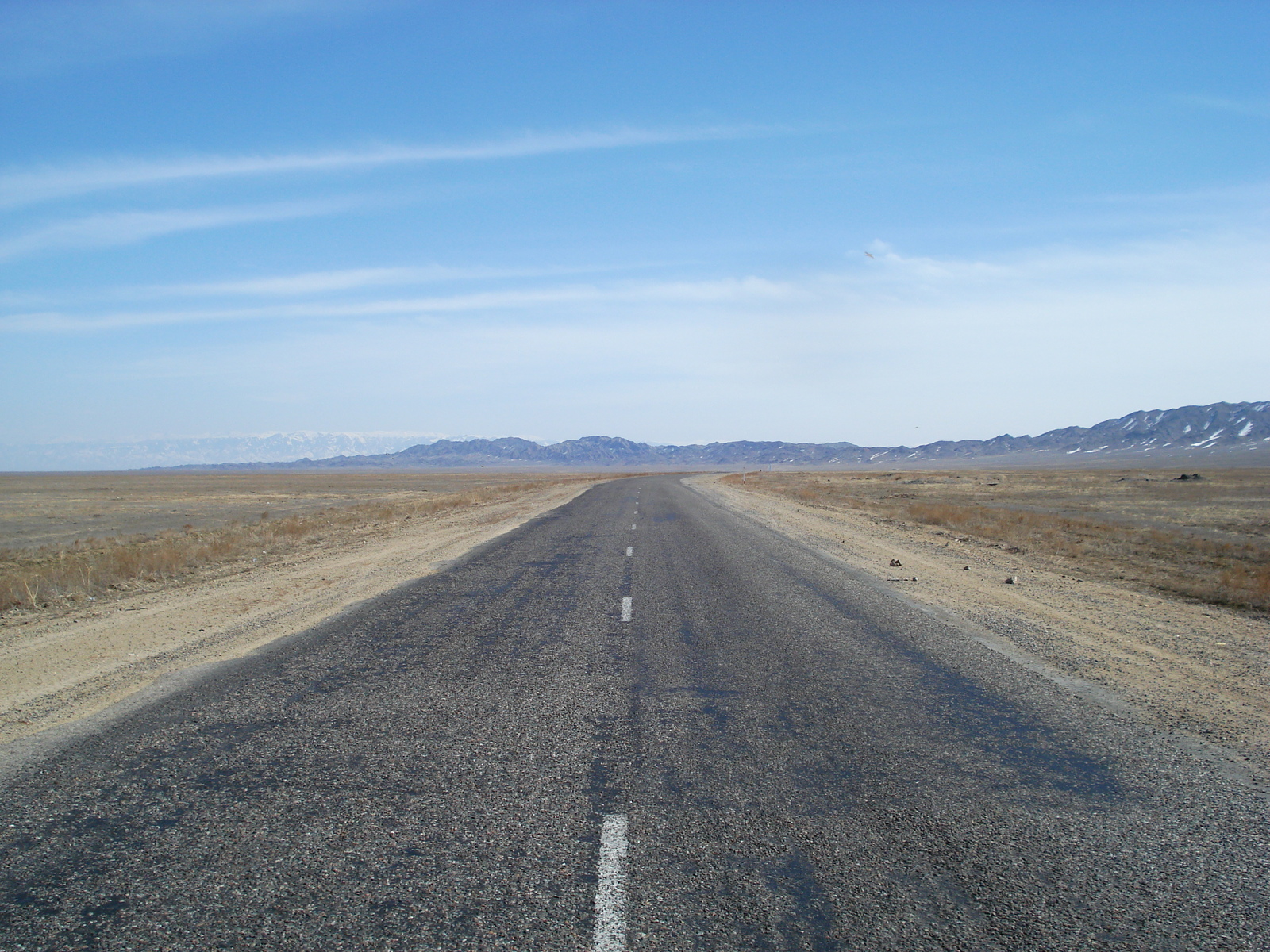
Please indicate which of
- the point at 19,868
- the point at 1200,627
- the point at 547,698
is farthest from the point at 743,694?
the point at 1200,627

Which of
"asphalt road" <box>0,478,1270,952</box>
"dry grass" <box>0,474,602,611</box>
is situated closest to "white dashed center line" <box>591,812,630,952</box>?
"asphalt road" <box>0,478,1270,952</box>

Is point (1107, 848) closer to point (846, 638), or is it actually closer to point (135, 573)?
point (846, 638)

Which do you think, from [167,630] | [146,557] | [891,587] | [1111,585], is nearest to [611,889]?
[167,630]

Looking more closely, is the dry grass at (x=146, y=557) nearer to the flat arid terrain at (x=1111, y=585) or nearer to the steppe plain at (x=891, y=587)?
the steppe plain at (x=891, y=587)

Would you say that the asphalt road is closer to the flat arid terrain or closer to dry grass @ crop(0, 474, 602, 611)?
the flat arid terrain

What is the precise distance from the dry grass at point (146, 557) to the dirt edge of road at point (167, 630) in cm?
123

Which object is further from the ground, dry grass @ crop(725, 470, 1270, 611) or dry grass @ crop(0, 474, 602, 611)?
dry grass @ crop(0, 474, 602, 611)

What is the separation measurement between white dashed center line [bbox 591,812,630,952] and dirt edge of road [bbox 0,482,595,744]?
16.3ft

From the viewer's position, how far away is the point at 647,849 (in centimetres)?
407

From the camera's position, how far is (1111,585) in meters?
15.0

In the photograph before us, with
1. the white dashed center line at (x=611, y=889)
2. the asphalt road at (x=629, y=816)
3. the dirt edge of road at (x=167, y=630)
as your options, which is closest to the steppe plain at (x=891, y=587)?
Answer: the dirt edge of road at (x=167, y=630)

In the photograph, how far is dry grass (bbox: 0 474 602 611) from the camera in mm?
13914

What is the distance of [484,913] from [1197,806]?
13.7ft

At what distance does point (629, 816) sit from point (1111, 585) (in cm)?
1389
